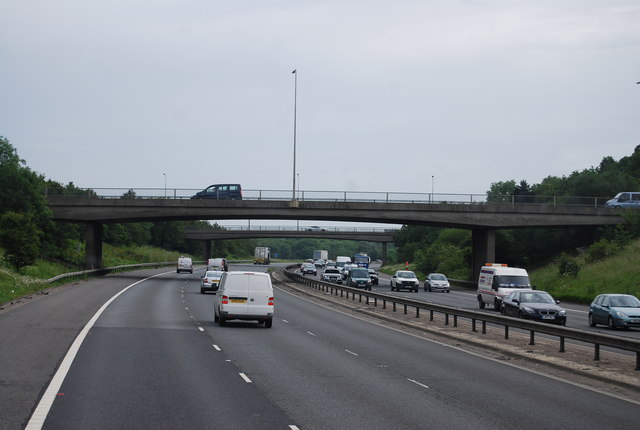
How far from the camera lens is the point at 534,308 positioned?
3008 cm

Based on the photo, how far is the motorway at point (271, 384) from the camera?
11477 mm

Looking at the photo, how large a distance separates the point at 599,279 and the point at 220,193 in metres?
32.9

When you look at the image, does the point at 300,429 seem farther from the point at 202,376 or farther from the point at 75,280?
the point at 75,280

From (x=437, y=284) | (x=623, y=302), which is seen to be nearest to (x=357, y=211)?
(x=437, y=284)

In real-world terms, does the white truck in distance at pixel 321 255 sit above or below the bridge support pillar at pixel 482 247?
below

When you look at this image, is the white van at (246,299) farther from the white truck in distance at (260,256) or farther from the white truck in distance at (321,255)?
the white truck in distance at (321,255)

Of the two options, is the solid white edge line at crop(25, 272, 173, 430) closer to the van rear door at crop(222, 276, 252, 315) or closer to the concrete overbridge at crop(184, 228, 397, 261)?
the van rear door at crop(222, 276, 252, 315)

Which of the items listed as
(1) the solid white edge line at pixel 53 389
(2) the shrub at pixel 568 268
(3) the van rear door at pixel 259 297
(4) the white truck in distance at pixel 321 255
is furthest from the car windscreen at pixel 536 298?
(4) the white truck in distance at pixel 321 255

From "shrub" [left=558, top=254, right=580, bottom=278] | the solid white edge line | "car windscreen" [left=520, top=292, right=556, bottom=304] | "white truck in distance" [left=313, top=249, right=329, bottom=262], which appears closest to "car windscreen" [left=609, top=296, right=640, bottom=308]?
"car windscreen" [left=520, top=292, right=556, bottom=304]

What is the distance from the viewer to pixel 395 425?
1110 centimetres

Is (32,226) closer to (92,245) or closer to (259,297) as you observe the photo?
(92,245)

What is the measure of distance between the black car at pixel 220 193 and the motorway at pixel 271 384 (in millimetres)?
43190

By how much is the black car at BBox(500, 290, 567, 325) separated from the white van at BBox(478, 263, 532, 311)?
7456 mm

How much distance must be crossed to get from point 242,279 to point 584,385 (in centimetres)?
1445
